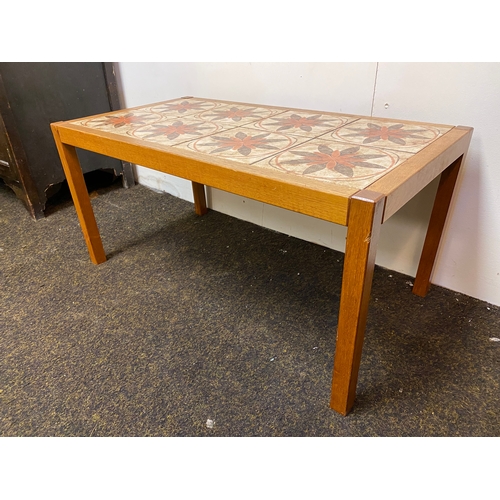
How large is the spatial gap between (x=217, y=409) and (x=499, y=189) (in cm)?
84

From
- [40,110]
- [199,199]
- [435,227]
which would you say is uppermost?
[40,110]

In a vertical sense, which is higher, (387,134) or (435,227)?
(387,134)

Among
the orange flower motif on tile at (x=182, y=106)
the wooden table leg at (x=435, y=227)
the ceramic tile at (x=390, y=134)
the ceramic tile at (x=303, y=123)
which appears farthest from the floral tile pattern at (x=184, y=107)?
the wooden table leg at (x=435, y=227)

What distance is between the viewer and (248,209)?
1492mm

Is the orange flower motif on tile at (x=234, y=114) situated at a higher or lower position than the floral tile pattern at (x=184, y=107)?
higher

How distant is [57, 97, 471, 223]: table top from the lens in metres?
0.67

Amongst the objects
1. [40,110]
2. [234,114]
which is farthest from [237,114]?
[40,110]

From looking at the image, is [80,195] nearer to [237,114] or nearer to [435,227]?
[237,114]

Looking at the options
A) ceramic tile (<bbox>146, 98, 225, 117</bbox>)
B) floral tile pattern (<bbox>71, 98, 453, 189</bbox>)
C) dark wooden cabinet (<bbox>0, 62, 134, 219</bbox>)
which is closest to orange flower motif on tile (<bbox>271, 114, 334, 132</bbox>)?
floral tile pattern (<bbox>71, 98, 453, 189</bbox>)

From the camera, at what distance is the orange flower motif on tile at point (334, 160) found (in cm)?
69

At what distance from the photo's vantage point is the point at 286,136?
Result: 2.93ft

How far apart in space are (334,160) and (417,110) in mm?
429

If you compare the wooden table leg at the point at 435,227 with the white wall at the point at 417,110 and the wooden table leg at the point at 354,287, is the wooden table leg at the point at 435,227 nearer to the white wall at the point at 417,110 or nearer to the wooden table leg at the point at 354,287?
the white wall at the point at 417,110
